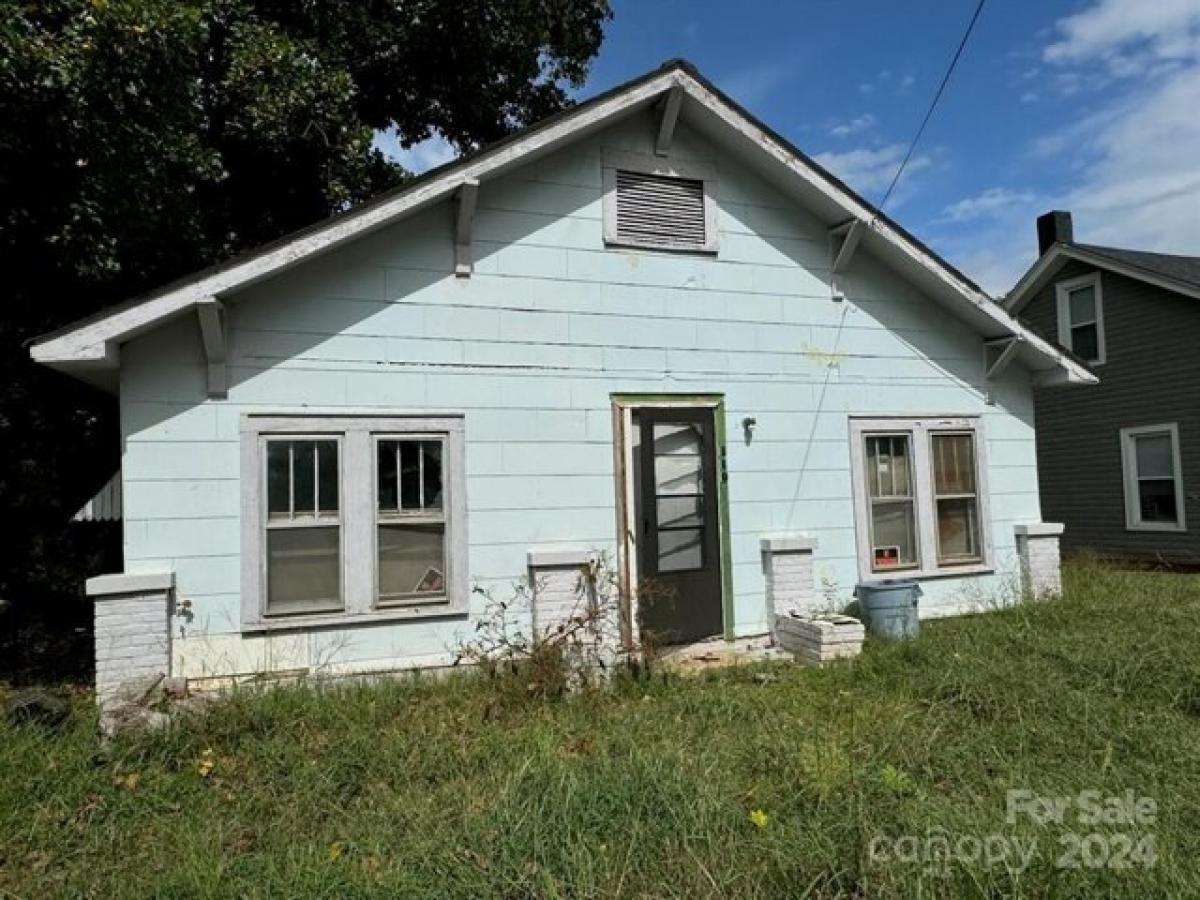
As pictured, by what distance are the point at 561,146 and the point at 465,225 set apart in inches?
49.4

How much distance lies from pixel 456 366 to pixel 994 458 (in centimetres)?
614

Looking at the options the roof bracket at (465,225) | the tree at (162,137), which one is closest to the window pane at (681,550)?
the roof bracket at (465,225)

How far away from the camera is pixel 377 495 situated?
638cm

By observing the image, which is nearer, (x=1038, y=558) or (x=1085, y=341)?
(x=1038, y=558)

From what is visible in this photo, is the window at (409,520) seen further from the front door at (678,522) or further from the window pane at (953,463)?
the window pane at (953,463)

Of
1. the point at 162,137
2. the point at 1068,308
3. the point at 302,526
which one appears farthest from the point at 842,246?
the point at 1068,308

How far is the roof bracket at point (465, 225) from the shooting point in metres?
6.46

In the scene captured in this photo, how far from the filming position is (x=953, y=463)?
336 inches

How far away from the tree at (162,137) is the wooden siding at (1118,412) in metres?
11.3

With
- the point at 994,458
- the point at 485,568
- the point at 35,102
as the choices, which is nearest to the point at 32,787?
the point at 485,568

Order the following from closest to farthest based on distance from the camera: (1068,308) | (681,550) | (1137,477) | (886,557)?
(681,550) → (886,557) → (1137,477) → (1068,308)

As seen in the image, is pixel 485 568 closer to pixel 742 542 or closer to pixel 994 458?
pixel 742 542

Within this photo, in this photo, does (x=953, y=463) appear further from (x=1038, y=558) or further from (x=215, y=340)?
(x=215, y=340)

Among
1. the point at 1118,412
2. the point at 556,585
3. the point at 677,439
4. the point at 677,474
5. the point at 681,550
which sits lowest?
the point at 556,585
